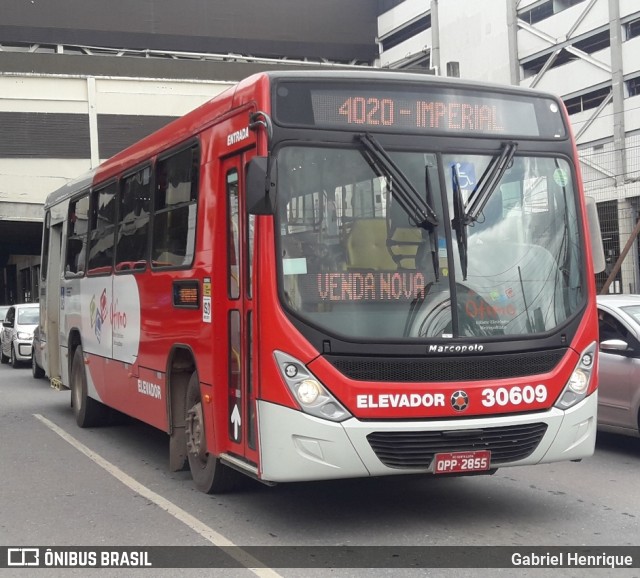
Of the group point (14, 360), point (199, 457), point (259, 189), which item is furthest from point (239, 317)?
point (14, 360)

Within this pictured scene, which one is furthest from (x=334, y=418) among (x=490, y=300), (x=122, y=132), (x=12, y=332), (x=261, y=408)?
(x=122, y=132)

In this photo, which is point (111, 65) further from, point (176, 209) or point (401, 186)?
point (401, 186)

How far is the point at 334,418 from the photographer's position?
6.06m

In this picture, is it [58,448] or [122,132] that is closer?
[58,448]

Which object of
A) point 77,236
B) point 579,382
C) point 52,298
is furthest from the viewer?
point 52,298

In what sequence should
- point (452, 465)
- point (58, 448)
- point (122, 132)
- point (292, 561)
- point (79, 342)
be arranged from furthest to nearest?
1. point (122, 132)
2. point (79, 342)
3. point (58, 448)
4. point (452, 465)
5. point (292, 561)

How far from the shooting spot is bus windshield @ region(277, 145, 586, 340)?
6.25 m

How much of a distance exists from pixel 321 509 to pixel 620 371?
367 cm

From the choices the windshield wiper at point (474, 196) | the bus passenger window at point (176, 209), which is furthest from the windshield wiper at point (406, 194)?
the bus passenger window at point (176, 209)

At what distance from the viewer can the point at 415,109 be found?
6.68 m

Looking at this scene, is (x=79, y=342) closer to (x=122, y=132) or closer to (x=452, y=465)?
(x=452, y=465)

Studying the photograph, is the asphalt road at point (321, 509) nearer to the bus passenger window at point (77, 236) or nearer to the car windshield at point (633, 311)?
the car windshield at point (633, 311)

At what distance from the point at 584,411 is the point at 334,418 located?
189 cm

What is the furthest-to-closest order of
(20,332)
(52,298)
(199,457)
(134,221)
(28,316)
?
(28,316) < (20,332) < (52,298) < (134,221) < (199,457)
